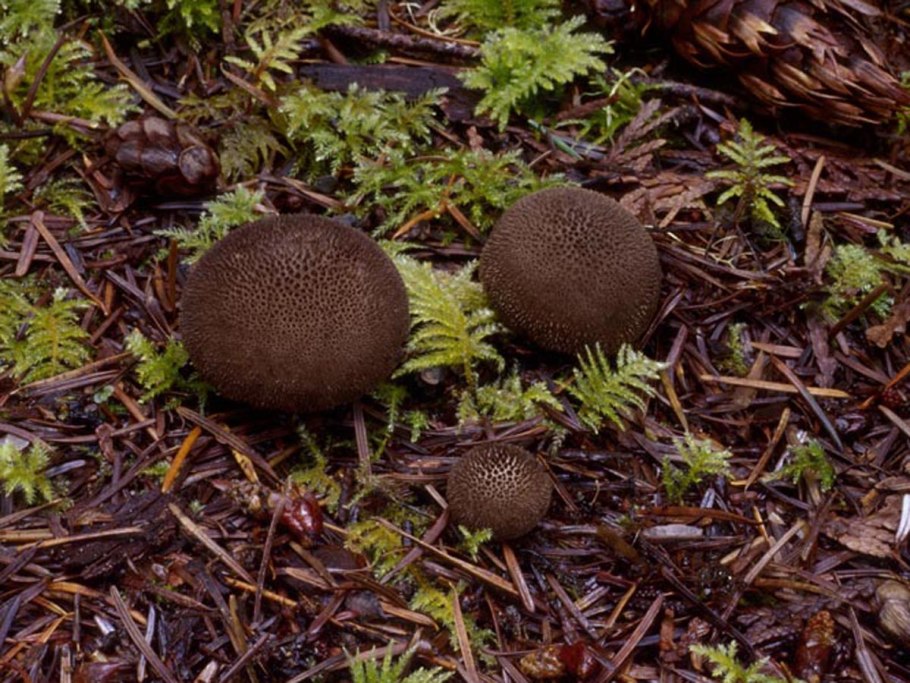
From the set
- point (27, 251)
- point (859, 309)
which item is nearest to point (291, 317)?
point (27, 251)

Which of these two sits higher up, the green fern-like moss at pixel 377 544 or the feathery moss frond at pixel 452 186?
the feathery moss frond at pixel 452 186

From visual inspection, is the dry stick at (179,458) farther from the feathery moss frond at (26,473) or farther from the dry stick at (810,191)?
the dry stick at (810,191)

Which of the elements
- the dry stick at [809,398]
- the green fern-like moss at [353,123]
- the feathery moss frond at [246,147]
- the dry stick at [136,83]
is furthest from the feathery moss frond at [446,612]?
the dry stick at [136,83]

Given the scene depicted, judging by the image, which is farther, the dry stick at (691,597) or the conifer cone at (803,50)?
the conifer cone at (803,50)

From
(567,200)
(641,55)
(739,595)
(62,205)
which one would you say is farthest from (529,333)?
(62,205)

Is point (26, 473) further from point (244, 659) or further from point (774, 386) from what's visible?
point (774, 386)

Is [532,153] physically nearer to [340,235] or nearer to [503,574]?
[340,235]

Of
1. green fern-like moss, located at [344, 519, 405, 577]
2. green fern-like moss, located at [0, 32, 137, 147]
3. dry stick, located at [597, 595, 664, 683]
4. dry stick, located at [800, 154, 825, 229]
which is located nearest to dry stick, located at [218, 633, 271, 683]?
green fern-like moss, located at [344, 519, 405, 577]
